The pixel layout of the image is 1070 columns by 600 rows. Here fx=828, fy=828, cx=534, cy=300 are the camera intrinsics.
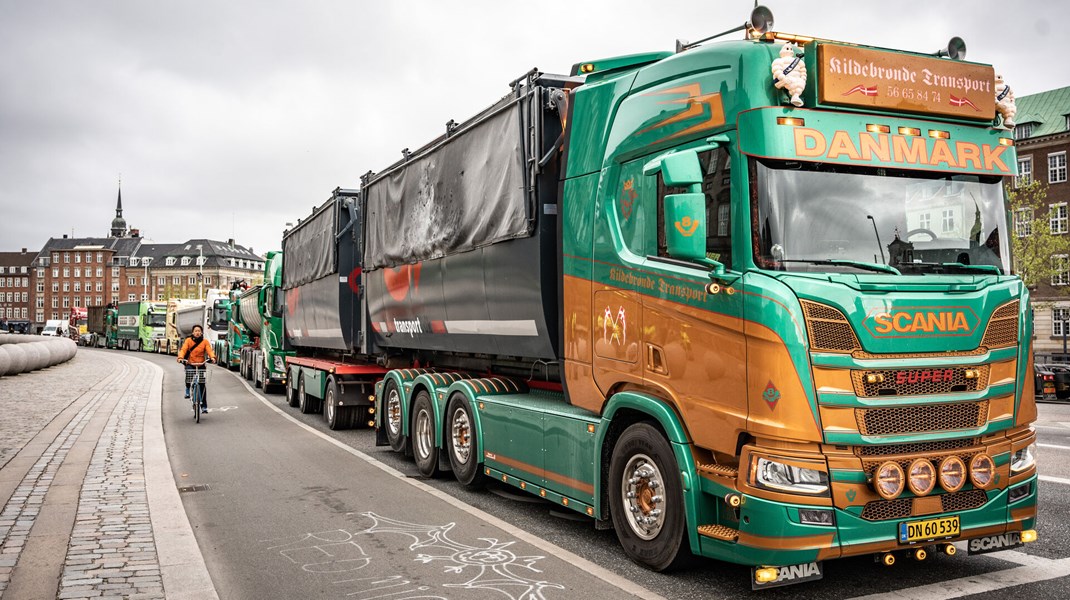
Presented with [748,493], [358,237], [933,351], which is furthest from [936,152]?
[358,237]

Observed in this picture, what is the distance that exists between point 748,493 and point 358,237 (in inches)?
396

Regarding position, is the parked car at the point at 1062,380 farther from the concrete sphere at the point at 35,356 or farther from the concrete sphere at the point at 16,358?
the concrete sphere at the point at 35,356

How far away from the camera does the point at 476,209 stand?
329 inches

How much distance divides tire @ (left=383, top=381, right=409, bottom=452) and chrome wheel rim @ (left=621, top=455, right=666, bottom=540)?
524cm

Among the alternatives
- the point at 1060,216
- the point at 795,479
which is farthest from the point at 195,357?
the point at 1060,216

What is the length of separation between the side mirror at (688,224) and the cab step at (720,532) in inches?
63.5

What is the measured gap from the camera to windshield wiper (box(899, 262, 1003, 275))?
4910 mm

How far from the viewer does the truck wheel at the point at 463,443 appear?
835cm

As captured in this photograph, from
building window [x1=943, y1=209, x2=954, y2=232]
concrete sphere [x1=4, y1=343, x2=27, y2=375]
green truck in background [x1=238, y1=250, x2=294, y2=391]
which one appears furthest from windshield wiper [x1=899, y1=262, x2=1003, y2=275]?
concrete sphere [x1=4, y1=343, x2=27, y2=375]

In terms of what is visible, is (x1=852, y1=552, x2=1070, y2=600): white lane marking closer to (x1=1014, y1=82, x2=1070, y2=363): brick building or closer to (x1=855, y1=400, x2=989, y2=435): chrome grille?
(x1=855, y1=400, x2=989, y2=435): chrome grille

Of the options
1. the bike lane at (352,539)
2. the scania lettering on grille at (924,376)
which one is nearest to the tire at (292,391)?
the bike lane at (352,539)

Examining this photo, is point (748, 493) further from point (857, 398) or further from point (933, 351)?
point (933, 351)

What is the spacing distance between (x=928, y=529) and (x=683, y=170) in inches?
98.2

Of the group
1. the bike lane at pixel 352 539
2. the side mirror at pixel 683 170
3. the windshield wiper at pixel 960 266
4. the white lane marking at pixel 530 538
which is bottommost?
the white lane marking at pixel 530 538
